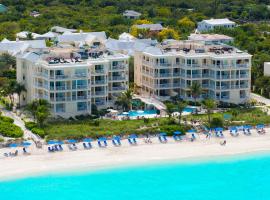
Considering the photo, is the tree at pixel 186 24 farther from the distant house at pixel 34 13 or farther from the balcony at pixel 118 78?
the balcony at pixel 118 78

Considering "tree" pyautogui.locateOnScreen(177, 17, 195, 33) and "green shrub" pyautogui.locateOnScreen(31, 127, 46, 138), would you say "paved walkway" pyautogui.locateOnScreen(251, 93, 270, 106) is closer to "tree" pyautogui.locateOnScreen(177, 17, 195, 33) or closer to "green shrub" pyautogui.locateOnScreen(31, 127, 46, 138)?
"green shrub" pyautogui.locateOnScreen(31, 127, 46, 138)

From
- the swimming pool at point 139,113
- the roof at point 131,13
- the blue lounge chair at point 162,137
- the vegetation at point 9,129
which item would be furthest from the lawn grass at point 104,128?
the roof at point 131,13

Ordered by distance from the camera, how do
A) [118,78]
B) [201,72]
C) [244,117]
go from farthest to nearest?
[201,72] → [118,78] → [244,117]

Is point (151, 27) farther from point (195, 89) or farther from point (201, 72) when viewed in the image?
point (195, 89)

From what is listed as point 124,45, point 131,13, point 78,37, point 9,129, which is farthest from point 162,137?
point 131,13

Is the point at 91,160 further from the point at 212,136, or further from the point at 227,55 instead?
the point at 227,55

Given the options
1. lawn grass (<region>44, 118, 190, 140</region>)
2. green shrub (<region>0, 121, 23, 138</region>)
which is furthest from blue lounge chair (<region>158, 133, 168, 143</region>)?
green shrub (<region>0, 121, 23, 138</region>)

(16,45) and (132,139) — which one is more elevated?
(16,45)
